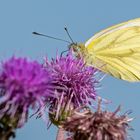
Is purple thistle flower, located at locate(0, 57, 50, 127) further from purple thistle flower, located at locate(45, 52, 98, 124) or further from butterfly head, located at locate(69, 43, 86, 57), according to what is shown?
butterfly head, located at locate(69, 43, 86, 57)

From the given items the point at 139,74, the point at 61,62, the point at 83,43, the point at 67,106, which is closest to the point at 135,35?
the point at 139,74

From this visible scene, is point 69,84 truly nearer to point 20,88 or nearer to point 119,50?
point 20,88

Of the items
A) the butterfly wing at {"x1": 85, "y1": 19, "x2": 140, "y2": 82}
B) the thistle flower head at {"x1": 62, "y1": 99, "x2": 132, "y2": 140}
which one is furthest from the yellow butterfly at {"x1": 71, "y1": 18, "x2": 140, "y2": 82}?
the thistle flower head at {"x1": 62, "y1": 99, "x2": 132, "y2": 140}

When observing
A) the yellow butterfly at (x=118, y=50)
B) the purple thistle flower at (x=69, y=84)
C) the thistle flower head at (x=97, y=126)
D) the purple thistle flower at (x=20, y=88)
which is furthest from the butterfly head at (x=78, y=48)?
the purple thistle flower at (x=20, y=88)

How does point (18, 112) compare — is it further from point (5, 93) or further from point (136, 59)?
point (136, 59)

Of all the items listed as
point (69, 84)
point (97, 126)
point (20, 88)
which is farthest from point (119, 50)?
point (20, 88)
